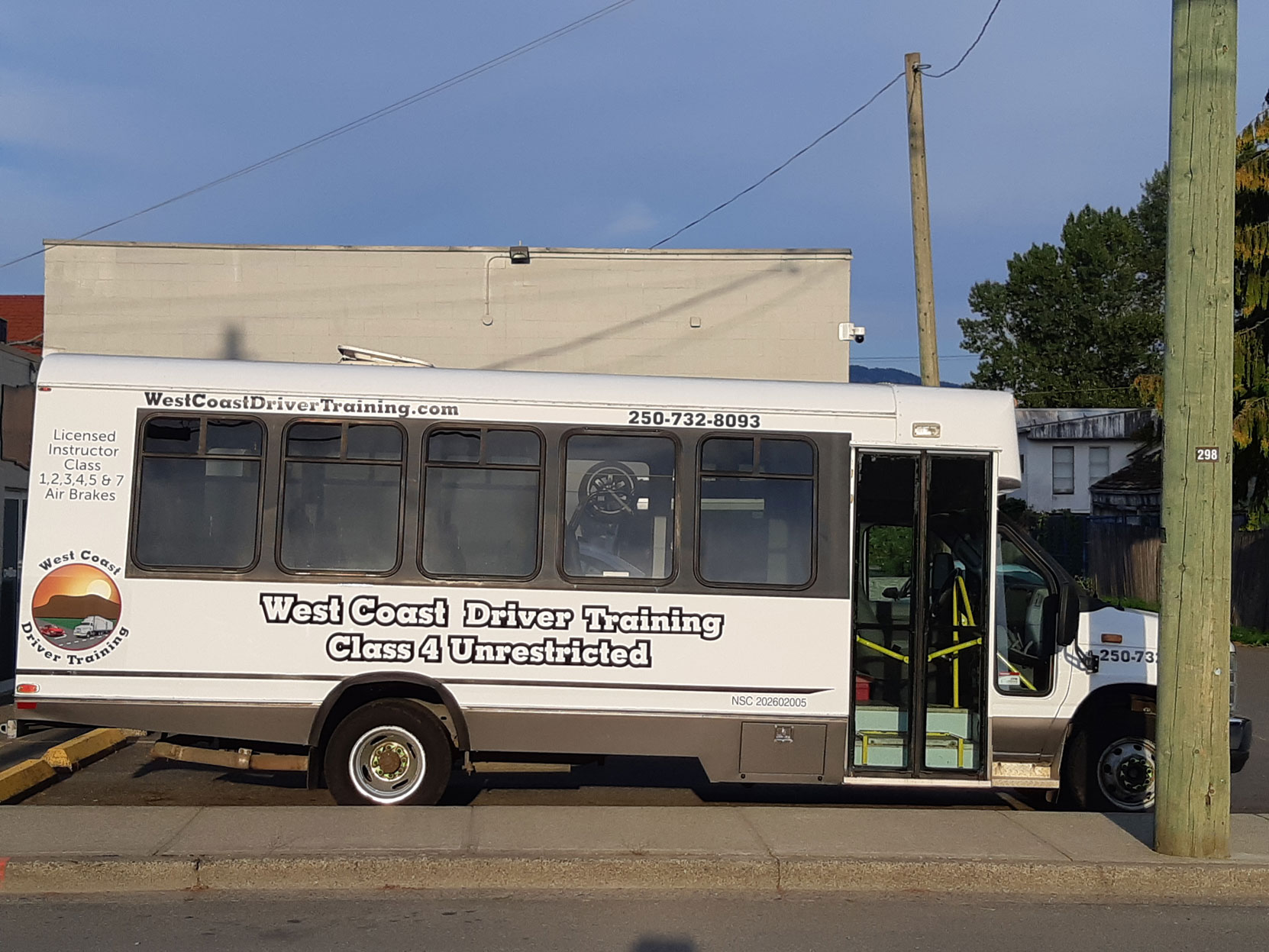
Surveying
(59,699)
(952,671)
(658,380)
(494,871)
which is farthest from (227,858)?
(952,671)

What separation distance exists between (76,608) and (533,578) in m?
2.87

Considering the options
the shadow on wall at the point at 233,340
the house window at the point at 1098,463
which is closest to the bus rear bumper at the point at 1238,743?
the shadow on wall at the point at 233,340

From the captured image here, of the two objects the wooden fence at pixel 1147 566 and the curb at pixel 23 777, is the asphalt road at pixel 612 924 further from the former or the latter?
the wooden fence at pixel 1147 566

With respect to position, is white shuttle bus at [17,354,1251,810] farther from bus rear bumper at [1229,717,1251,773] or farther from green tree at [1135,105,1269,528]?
green tree at [1135,105,1269,528]

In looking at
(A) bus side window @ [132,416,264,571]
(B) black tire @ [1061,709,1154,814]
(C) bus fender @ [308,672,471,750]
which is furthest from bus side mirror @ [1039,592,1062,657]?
(A) bus side window @ [132,416,264,571]

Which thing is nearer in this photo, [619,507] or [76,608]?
[76,608]

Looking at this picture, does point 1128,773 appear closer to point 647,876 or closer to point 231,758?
point 647,876

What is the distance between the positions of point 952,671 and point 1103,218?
62.4 m

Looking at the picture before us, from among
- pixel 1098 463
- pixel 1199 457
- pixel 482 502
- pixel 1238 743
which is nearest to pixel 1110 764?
pixel 1238 743

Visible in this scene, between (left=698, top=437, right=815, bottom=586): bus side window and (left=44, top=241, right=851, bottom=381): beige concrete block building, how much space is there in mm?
12062

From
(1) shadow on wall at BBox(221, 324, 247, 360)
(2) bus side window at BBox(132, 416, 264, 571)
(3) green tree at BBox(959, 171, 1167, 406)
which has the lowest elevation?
(2) bus side window at BBox(132, 416, 264, 571)

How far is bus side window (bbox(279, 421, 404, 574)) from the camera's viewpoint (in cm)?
839

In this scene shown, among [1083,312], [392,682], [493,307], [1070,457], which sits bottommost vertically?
[392,682]

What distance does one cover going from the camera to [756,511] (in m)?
8.52
